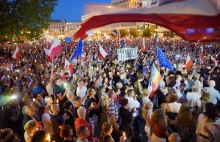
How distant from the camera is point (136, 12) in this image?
3119 millimetres

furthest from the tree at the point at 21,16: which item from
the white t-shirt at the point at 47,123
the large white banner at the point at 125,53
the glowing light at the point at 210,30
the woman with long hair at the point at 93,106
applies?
the glowing light at the point at 210,30

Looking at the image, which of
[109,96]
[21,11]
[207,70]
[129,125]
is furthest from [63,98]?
[21,11]

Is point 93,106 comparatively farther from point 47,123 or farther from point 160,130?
point 160,130

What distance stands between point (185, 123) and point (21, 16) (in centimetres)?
1492

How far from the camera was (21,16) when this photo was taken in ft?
56.2

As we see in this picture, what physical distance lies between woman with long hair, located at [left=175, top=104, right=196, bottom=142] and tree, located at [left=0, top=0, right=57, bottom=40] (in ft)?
46.7

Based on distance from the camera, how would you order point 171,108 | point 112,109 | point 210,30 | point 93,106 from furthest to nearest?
point 93,106 < point 112,109 < point 171,108 < point 210,30

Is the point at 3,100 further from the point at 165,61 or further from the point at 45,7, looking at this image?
the point at 45,7

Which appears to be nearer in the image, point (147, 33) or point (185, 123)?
point (185, 123)

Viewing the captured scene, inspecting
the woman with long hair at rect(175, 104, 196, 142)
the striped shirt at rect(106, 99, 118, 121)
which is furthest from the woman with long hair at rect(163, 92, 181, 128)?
the striped shirt at rect(106, 99, 118, 121)

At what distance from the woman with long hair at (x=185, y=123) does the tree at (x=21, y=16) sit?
1423 cm

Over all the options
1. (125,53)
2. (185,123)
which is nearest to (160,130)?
(185,123)

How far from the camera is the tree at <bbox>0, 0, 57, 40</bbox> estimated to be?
1662 centimetres

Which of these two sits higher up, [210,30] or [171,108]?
[210,30]
